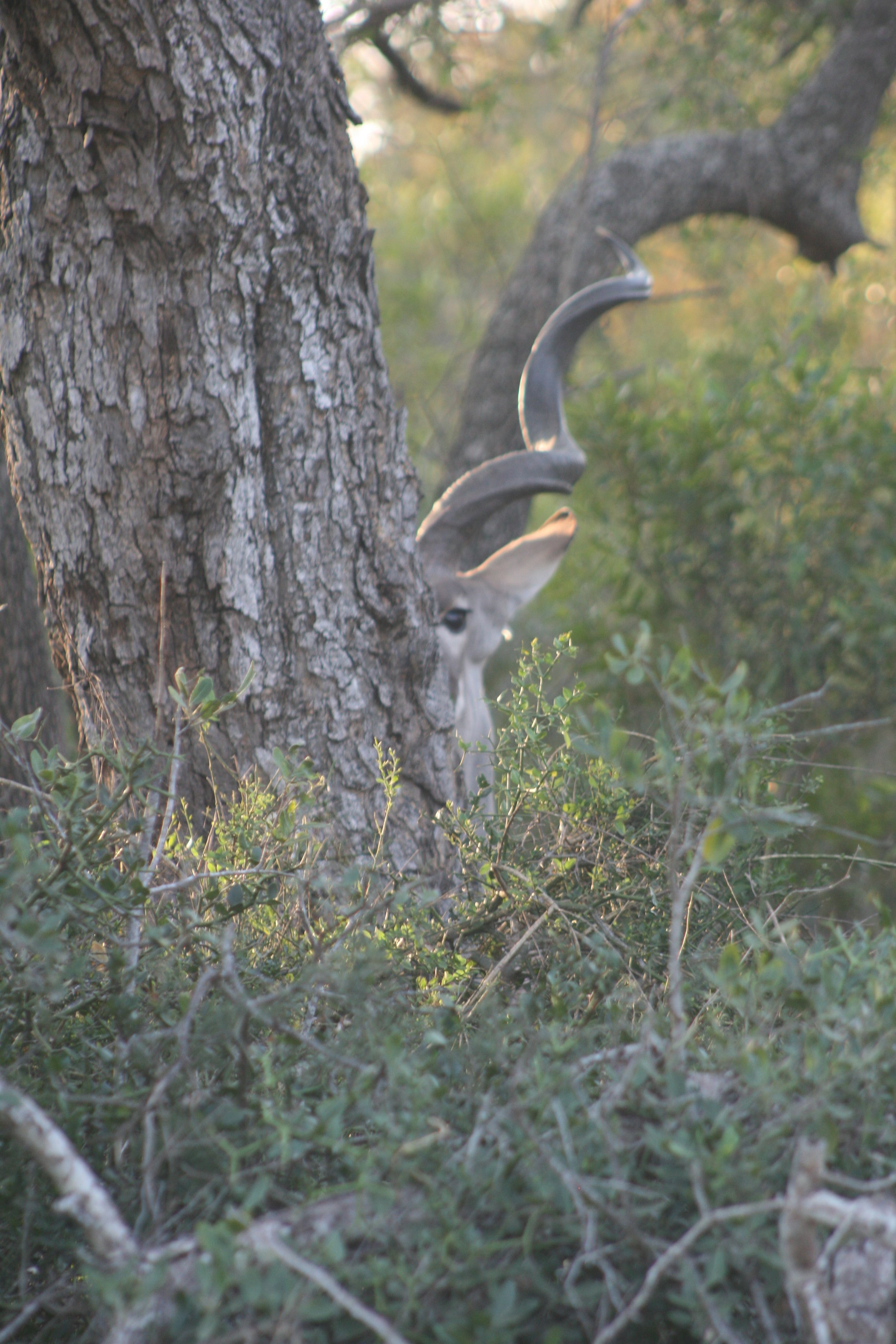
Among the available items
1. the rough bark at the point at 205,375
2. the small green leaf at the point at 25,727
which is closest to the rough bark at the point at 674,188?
the rough bark at the point at 205,375

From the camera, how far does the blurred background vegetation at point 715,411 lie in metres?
4.46

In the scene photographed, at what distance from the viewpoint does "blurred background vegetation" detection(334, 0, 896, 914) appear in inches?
175

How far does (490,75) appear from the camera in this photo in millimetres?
6266

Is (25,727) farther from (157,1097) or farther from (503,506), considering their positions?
(503,506)

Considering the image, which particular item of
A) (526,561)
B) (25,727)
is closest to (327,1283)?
(25,727)

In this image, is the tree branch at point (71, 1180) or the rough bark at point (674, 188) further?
the rough bark at point (674, 188)

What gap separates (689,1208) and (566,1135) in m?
0.23

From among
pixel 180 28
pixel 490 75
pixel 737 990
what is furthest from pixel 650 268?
pixel 737 990

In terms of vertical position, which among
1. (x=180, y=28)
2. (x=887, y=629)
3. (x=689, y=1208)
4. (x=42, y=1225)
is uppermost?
(x=180, y=28)

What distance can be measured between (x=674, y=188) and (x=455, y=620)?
11.9 ft

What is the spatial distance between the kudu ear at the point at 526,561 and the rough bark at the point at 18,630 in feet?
5.47

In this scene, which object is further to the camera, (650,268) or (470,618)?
(650,268)

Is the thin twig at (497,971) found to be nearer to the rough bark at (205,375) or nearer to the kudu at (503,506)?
the rough bark at (205,375)

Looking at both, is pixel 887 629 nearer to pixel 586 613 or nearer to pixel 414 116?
pixel 586 613
